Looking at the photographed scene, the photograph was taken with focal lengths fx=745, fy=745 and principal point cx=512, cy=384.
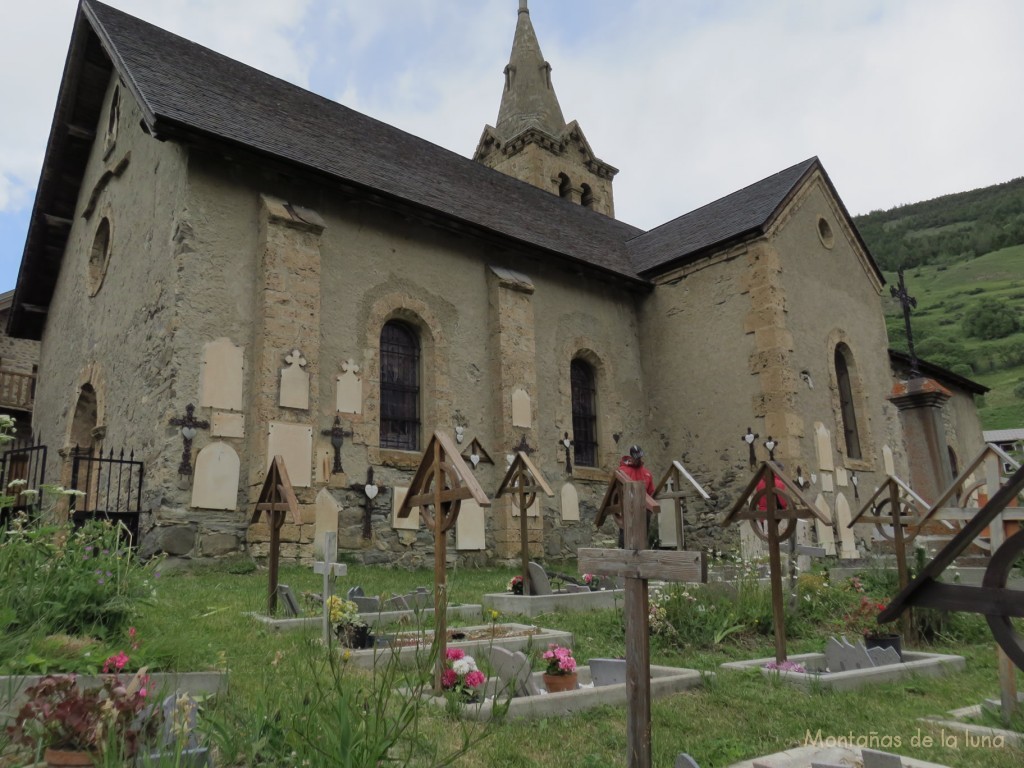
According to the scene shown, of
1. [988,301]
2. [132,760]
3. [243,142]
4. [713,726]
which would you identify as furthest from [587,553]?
[988,301]

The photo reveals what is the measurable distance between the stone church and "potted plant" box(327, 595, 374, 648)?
1.78 metres

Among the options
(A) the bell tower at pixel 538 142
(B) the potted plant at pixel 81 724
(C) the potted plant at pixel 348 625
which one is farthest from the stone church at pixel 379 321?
(A) the bell tower at pixel 538 142

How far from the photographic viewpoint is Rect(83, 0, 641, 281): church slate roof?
1095cm

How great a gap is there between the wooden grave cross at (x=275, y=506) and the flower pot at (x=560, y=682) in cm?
276

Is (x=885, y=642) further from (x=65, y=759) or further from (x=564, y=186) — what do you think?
(x=564, y=186)

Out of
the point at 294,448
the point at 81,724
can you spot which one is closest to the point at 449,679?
the point at 81,724

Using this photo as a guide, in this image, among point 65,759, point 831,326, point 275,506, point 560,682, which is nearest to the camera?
point 65,759

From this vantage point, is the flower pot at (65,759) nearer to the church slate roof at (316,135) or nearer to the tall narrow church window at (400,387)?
the church slate roof at (316,135)

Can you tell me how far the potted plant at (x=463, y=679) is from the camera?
4.28 meters

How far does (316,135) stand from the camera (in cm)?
1329

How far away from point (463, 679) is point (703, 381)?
1191cm

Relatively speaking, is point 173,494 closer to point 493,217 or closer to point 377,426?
point 377,426

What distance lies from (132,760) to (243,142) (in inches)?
369

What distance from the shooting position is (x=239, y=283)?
1063 cm
